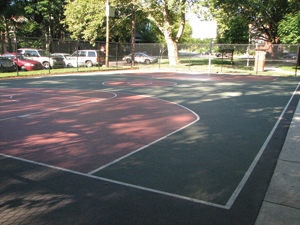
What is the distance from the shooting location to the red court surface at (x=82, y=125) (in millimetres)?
5871

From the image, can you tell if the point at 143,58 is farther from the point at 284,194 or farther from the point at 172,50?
the point at 284,194

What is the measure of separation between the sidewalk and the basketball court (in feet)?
0.42

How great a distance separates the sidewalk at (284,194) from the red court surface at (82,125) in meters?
2.87

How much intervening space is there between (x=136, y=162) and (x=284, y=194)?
2.60 meters

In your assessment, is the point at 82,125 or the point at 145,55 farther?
the point at 145,55

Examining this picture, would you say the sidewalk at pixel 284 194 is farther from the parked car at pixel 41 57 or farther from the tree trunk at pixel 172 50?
the tree trunk at pixel 172 50

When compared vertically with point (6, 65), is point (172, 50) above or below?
above

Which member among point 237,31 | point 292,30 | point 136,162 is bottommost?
point 136,162

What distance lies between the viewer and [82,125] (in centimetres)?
816

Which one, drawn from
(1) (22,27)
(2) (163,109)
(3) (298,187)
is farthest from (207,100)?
(1) (22,27)

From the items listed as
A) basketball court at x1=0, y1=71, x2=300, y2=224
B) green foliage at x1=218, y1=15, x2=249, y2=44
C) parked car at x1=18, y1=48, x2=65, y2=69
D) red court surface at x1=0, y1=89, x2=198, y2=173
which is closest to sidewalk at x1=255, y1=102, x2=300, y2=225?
basketball court at x1=0, y1=71, x2=300, y2=224

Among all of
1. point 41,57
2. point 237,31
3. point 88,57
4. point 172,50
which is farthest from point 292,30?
point 41,57

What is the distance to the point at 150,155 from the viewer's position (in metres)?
5.87

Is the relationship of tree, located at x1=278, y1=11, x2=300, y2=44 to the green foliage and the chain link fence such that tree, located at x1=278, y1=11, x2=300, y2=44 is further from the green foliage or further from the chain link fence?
the green foliage
